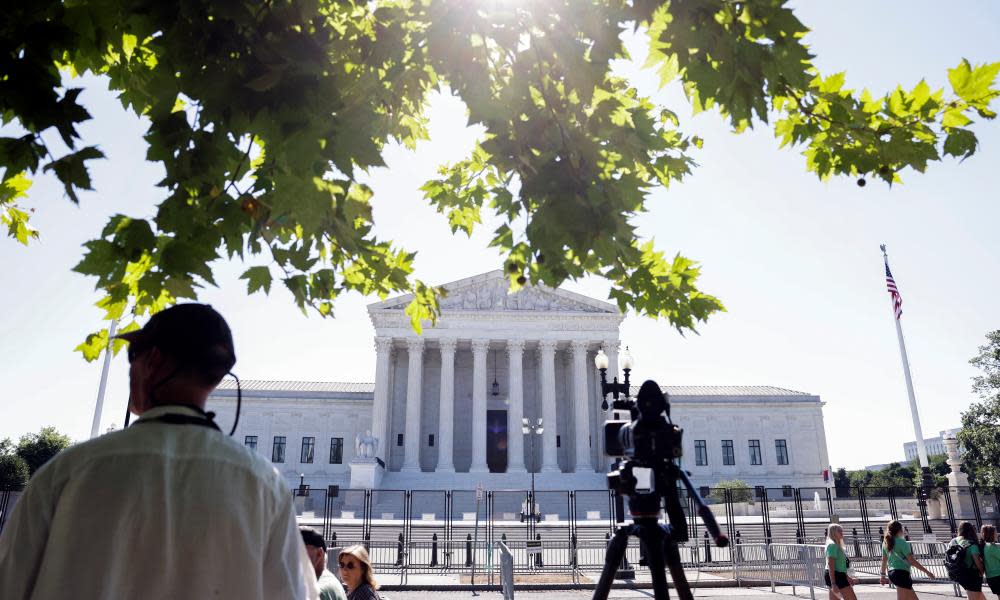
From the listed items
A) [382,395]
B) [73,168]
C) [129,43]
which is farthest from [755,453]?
[73,168]

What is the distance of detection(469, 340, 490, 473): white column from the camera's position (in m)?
53.1

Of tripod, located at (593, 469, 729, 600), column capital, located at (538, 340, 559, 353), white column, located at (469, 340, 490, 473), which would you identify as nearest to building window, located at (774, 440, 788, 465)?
column capital, located at (538, 340, 559, 353)

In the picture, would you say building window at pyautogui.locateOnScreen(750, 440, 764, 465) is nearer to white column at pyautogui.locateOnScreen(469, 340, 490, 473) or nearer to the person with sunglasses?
white column at pyautogui.locateOnScreen(469, 340, 490, 473)

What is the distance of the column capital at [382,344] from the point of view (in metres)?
55.6

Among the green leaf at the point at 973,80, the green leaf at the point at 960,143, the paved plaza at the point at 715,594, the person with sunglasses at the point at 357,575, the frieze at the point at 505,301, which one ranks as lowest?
the paved plaza at the point at 715,594

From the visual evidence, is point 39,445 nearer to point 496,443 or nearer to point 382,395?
point 382,395

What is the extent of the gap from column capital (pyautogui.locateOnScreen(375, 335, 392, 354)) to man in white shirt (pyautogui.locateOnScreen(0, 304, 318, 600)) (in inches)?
2134

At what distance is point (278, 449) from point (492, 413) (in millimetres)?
21546

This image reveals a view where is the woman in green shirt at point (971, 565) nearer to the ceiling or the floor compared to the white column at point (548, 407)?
nearer to the floor

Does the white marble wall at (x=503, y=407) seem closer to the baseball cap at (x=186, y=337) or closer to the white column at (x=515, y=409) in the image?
the white column at (x=515, y=409)

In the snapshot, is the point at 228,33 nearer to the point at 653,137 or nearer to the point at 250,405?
the point at 653,137

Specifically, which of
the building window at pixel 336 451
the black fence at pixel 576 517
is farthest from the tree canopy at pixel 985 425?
the building window at pixel 336 451

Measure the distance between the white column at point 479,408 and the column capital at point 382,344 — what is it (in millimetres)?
7533

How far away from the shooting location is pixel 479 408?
180ft
